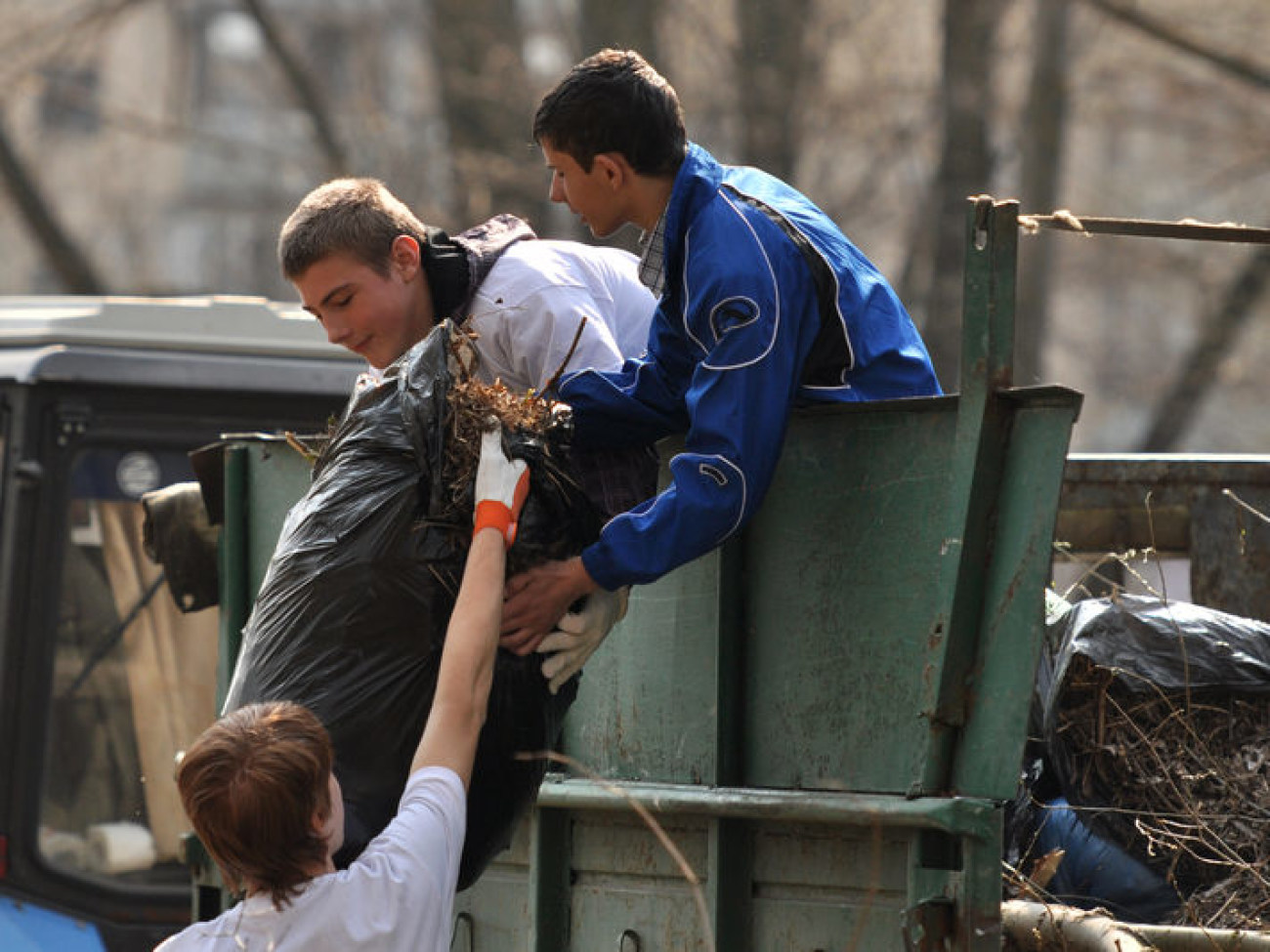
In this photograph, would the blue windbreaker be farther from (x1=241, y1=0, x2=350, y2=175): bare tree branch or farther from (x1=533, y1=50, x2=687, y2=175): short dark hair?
(x1=241, y1=0, x2=350, y2=175): bare tree branch

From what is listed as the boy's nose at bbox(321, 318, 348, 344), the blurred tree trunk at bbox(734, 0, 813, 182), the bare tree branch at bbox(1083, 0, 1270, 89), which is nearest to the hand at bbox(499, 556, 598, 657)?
the boy's nose at bbox(321, 318, 348, 344)

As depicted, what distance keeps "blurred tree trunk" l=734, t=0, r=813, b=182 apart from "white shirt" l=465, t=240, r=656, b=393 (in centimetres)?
1141

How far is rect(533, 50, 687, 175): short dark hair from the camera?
11.7ft

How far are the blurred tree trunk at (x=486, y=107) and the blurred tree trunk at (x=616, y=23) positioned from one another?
1.79 ft

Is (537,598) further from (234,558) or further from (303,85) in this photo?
(303,85)

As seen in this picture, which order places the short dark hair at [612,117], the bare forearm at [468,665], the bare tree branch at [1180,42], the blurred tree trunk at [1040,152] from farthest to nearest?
the blurred tree trunk at [1040,152], the bare tree branch at [1180,42], the short dark hair at [612,117], the bare forearm at [468,665]

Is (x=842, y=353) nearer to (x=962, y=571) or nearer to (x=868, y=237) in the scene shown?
(x=962, y=571)

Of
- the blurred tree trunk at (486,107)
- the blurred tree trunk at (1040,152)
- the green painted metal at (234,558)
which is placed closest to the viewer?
the green painted metal at (234,558)

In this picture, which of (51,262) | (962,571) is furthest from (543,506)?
(51,262)

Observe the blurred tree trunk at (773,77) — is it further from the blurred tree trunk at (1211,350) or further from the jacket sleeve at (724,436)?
the jacket sleeve at (724,436)

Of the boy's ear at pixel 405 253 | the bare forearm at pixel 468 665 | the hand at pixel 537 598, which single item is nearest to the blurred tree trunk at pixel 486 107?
the boy's ear at pixel 405 253

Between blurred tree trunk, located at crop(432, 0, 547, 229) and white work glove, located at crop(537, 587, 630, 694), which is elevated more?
blurred tree trunk, located at crop(432, 0, 547, 229)

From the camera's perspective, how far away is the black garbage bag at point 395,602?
3260 millimetres

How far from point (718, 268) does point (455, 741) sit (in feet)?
2.99
